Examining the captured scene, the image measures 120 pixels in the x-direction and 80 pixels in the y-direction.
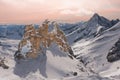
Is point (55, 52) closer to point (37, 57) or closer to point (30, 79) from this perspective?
point (37, 57)

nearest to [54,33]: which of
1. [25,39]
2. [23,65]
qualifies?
[25,39]

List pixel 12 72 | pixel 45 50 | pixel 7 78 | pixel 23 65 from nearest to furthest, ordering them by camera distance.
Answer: pixel 7 78, pixel 12 72, pixel 23 65, pixel 45 50

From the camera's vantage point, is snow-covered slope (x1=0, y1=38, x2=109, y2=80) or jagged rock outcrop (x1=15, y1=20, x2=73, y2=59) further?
jagged rock outcrop (x1=15, y1=20, x2=73, y2=59)

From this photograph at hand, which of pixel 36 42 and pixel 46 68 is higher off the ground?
pixel 36 42

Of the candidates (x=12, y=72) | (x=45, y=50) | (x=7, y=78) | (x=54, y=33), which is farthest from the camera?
(x=54, y=33)

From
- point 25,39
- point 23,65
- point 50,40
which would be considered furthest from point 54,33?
point 23,65

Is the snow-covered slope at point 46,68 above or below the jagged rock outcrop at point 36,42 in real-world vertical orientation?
below

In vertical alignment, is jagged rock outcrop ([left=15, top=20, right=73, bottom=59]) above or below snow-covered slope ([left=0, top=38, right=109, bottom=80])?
above

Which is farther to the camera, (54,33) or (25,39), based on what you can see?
(54,33)

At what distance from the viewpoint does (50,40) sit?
151 m

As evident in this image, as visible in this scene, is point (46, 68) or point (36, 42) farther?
point (36, 42)

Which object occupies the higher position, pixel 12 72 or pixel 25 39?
pixel 25 39

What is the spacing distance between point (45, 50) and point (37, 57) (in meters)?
7.22

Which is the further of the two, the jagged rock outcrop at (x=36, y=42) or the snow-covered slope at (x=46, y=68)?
the jagged rock outcrop at (x=36, y=42)
